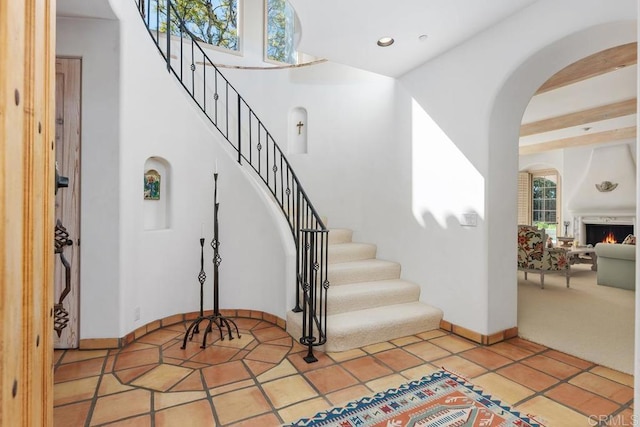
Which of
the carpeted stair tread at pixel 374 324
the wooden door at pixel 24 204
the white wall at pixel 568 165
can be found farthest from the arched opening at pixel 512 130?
the white wall at pixel 568 165

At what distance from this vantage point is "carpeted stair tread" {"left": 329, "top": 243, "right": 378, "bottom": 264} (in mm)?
3937

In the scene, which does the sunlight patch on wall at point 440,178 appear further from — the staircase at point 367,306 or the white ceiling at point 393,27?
the staircase at point 367,306

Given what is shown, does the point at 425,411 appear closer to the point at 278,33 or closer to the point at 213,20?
the point at 278,33

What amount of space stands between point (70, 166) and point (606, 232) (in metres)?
10.3

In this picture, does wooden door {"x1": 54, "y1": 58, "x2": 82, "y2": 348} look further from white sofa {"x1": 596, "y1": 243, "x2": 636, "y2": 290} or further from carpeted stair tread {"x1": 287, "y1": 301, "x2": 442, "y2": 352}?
white sofa {"x1": 596, "y1": 243, "x2": 636, "y2": 290}

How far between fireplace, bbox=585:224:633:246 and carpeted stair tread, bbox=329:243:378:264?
6.96m

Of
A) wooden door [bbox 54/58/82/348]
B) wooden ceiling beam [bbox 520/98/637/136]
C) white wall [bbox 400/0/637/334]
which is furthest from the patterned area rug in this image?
wooden ceiling beam [bbox 520/98/637/136]

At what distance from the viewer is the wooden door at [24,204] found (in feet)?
1.61

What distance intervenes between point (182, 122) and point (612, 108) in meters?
6.24

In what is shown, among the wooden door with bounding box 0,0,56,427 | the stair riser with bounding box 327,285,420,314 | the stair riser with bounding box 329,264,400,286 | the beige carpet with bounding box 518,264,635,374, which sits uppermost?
the wooden door with bounding box 0,0,56,427

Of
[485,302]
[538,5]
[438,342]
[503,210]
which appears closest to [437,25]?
[538,5]

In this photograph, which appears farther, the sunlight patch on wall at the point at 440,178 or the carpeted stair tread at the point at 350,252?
the carpeted stair tread at the point at 350,252

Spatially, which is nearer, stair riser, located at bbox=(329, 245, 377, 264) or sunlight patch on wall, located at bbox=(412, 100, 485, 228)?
sunlight patch on wall, located at bbox=(412, 100, 485, 228)

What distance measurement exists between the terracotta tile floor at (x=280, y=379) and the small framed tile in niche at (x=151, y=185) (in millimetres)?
1352
